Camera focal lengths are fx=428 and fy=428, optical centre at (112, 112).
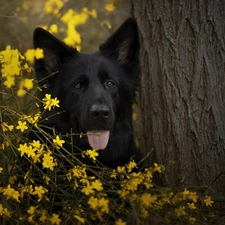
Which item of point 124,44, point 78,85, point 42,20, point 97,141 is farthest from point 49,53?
point 42,20

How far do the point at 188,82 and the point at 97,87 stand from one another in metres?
0.84

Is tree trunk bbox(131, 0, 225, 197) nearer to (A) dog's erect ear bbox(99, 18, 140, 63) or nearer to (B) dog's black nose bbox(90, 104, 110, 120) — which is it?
(A) dog's erect ear bbox(99, 18, 140, 63)

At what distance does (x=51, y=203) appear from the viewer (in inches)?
127

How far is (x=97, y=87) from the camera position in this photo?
3818mm

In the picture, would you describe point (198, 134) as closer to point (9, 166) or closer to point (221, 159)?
point (221, 159)

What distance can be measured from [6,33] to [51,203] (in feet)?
10.4

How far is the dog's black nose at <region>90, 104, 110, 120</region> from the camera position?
140 inches

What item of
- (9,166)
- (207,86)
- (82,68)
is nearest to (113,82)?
(82,68)

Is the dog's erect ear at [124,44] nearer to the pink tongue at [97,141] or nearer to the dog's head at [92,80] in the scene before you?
the dog's head at [92,80]

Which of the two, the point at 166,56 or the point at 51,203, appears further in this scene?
the point at 166,56

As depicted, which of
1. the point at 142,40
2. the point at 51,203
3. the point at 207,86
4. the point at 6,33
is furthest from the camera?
the point at 6,33

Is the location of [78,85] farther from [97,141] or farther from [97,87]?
[97,141]

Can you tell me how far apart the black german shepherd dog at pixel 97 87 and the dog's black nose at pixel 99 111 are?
6 centimetres

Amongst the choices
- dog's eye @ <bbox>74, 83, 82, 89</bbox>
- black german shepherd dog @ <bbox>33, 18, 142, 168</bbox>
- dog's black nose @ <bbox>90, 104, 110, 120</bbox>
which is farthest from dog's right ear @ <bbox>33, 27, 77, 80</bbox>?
dog's black nose @ <bbox>90, 104, 110, 120</bbox>
